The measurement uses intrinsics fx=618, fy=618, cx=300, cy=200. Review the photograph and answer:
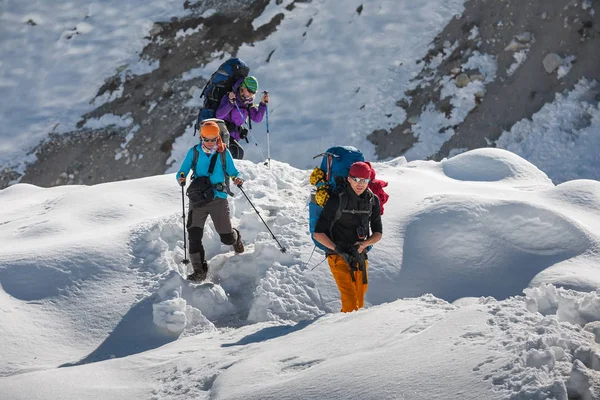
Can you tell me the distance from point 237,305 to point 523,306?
127 inches

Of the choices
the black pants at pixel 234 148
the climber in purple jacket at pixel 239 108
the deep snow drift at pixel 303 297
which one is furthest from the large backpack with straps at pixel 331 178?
the black pants at pixel 234 148

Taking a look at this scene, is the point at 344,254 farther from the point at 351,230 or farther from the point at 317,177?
the point at 317,177

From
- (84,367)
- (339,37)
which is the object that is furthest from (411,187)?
(339,37)

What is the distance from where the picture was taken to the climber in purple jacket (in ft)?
29.5

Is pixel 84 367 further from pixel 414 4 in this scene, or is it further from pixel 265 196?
pixel 414 4

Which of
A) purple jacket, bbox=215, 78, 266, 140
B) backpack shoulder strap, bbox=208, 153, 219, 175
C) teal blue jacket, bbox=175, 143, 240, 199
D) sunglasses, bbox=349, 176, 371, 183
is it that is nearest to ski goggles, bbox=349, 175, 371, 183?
sunglasses, bbox=349, 176, 371, 183

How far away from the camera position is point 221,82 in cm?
Result: 910

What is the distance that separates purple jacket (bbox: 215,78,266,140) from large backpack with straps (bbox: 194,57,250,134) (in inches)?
3.7

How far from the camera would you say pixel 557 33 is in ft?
42.5

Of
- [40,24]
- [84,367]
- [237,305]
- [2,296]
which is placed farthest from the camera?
[40,24]

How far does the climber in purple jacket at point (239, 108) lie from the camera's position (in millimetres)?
8984

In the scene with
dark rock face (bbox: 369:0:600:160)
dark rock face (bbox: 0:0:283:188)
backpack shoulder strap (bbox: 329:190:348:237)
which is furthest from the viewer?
dark rock face (bbox: 0:0:283:188)

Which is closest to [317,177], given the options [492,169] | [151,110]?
[492,169]

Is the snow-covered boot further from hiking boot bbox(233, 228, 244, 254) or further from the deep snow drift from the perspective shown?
hiking boot bbox(233, 228, 244, 254)
